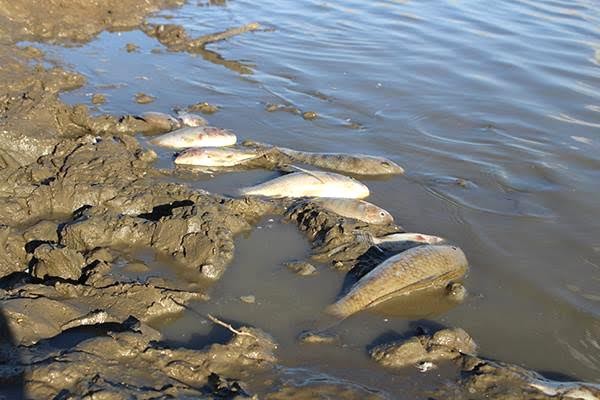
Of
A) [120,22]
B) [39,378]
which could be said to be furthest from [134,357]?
[120,22]

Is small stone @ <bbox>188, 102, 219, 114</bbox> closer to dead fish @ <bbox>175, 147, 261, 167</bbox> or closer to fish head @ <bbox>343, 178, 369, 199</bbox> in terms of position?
dead fish @ <bbox>175, 147, 261, 167</bbox>

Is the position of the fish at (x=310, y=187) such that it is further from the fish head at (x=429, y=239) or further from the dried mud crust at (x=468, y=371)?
the dried mud crust at (x=468, y=371)

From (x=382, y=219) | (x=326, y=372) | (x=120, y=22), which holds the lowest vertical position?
(x=326, y=372)

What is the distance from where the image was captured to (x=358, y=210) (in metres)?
6.70

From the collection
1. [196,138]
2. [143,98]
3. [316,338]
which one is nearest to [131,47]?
[143,98]

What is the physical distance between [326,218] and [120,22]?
441 inches

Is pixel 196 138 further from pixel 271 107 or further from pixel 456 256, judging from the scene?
pixel 456 256

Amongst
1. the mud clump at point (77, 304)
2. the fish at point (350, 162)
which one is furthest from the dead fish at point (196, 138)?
the mud clump at point (77, 304)

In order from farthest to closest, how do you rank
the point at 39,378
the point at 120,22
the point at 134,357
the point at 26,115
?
the point at 120,22, the point at 26,115, the point at 134,357, the point at 39,378

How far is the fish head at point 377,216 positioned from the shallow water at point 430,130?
271 millimetres

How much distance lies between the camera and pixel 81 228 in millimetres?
5863

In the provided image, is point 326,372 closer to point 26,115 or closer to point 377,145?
point 377,145

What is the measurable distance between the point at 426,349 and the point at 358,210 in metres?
2.24

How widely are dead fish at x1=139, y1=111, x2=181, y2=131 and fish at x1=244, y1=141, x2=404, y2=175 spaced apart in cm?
186
